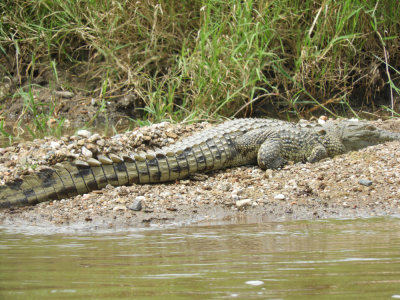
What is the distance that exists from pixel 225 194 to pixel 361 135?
2.18 meters

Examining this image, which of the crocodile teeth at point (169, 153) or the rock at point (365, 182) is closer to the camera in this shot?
the rock at point (365, 182)

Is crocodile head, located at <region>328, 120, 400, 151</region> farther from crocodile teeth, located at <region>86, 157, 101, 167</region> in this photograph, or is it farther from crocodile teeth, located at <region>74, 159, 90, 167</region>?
crocodile teeth, located at <region>74, 159, 90, 167</region>

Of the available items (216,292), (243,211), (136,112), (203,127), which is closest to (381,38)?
(203,127)

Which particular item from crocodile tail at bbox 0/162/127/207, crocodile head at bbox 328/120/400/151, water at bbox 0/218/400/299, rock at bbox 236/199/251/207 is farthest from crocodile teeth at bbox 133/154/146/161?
crocodile head at bbox 328/120/400/151

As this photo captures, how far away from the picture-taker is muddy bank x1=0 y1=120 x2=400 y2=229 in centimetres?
398

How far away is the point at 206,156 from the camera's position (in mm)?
5359

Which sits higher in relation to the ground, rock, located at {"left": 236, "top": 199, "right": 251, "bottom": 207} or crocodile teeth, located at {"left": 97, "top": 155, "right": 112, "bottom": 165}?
crocodile teeth, located at {"left": 97, "top": 155, "right": 112, "bottom": 165}

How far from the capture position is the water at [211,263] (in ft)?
6.25

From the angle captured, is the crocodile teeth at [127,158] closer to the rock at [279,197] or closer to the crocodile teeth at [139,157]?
the crocodile teeth at [139,157]

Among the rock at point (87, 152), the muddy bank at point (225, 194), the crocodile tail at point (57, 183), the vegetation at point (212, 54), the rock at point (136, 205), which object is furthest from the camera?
the vegetation at point (212, 54)

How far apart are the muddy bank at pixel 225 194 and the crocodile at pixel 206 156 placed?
0.10 m

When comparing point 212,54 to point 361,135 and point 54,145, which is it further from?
point 54,145

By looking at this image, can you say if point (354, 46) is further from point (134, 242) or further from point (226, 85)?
point (134, 242)

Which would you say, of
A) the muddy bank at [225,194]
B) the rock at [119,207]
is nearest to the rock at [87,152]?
the muddy bank at [225,194]
